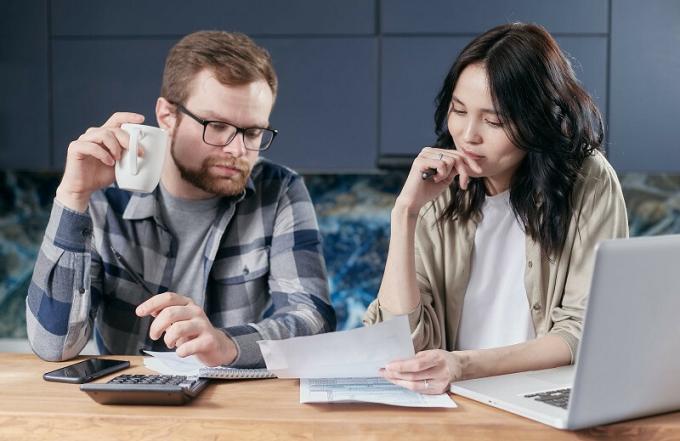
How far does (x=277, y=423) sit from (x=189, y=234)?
79 cm

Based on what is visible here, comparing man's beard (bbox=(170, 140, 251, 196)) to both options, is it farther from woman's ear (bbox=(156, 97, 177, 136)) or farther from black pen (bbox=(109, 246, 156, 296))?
black pen (bbox=(109, 246, 156, 296))

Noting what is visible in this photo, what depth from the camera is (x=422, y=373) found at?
1.13 m

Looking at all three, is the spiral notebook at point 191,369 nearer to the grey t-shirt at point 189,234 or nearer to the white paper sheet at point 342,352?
the white paper sheet at point 342,352

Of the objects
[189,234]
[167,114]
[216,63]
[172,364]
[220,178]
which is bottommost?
[172,364]

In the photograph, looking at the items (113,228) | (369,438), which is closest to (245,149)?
(113,228)

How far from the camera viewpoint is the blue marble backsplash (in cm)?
311

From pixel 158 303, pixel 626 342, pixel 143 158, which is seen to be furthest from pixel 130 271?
pixel 626 342

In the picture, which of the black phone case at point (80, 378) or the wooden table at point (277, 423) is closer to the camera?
the wooden table at point (277, 423)

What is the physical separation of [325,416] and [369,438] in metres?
0.07

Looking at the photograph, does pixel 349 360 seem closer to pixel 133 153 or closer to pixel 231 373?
pixel 231 373

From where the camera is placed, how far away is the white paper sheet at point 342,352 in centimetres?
109

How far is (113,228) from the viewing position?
167 cm

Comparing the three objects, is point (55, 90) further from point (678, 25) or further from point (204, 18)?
point (678, 25)

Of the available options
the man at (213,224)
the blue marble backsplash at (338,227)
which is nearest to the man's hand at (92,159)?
the man at (213,224)
